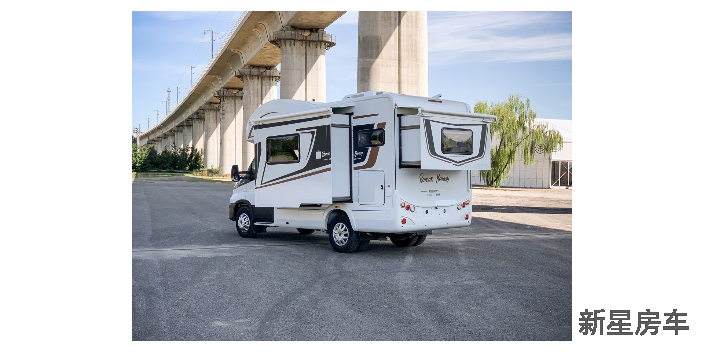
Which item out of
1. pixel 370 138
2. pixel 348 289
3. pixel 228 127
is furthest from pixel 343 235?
pixel 228 127

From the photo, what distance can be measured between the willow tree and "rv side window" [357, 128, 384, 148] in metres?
34.3

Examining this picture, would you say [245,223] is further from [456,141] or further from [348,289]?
[348,289]

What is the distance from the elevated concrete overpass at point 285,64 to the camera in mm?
28766

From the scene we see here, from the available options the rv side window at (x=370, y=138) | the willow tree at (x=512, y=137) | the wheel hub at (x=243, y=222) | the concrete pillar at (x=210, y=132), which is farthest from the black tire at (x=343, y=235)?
the concrete pillar at (x=210, y=132)

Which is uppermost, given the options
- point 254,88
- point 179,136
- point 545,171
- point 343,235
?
point 254,88

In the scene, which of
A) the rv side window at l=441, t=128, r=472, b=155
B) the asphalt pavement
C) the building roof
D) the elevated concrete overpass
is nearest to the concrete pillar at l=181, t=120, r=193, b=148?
the elevated concrete overpass

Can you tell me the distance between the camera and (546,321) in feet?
22.2

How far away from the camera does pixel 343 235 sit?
1227 cm

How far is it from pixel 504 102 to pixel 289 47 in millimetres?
16917

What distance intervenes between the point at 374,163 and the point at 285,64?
36.8 meters

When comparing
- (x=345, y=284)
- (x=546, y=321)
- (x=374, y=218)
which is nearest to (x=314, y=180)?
(x=374, y=218)

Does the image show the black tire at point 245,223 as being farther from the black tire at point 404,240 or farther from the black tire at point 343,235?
the black tire at point 404,240

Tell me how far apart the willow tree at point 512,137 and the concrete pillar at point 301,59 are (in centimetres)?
1261
